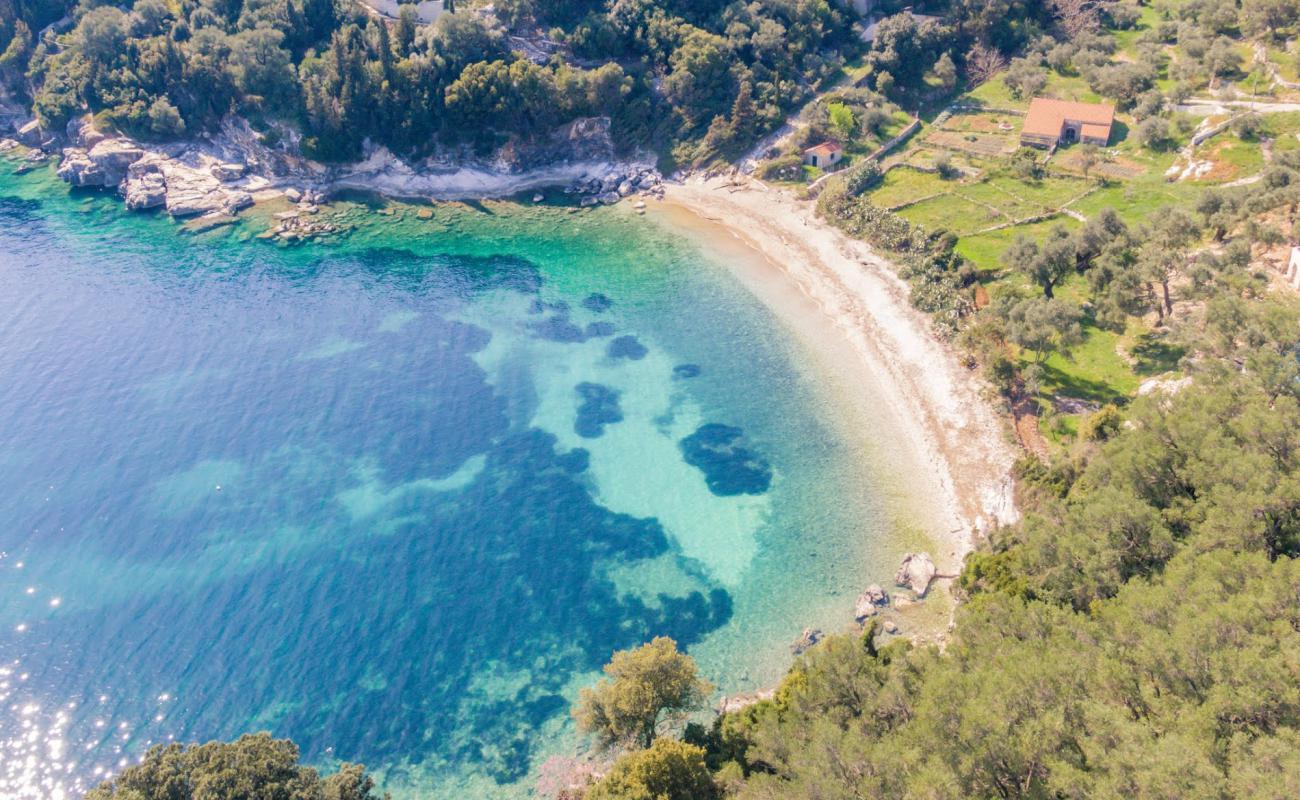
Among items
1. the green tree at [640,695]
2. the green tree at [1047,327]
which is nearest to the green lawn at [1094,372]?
the green tree at [1047,327]

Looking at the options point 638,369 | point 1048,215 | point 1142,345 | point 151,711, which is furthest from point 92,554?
point 1048,215

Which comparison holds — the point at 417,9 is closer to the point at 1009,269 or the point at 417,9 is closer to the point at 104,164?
the point at 104,164

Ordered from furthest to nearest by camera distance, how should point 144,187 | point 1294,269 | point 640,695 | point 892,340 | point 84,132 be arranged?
point 84,132
point 144,187
point 892,340
point 1294,269
point 640,695

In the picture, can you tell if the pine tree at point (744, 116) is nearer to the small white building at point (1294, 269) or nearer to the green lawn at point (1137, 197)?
the green lawn at point (1137, 197)

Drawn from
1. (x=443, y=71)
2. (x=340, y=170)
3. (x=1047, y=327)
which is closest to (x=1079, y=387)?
(x=1047, y=327)

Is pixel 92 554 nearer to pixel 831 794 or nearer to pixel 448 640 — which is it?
pixel 448 640

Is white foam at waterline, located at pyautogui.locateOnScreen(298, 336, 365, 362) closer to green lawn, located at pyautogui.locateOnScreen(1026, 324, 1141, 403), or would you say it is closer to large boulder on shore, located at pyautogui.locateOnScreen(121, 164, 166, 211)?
large boulder on shore, located at pyautogui.locateOnScreen(121, 164, 166, 211)
